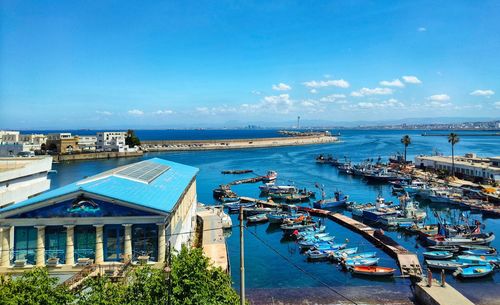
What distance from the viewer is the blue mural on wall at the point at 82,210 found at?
22.4 metres

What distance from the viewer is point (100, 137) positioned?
135625mm

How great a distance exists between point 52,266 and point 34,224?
2658 millimetres

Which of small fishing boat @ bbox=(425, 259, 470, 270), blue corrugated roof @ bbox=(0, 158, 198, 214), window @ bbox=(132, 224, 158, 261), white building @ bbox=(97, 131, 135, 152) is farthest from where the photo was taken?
white building @ bbox=(97, 131, 135, 152)

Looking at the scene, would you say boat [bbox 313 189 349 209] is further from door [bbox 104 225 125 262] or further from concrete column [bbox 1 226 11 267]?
concrete column [bbox 1 226 11 267]

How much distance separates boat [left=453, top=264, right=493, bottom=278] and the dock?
17909 mm

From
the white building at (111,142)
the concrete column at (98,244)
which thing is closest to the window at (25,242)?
the concrete column at (98,244)

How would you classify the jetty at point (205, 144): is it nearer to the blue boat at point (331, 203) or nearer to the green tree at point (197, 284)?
the blue boat at point (331, 203)

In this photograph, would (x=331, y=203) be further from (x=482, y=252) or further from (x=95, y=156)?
(x=95, y=156)

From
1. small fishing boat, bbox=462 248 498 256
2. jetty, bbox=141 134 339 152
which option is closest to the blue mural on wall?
small fishing boat, bbox=462 248 498 256

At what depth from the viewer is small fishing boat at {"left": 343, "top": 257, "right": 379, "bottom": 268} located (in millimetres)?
31266

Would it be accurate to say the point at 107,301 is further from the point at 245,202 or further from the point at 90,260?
the point at 245,202

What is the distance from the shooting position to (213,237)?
3572 centimetres

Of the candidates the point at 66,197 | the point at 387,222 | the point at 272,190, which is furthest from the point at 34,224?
the point at 272,190

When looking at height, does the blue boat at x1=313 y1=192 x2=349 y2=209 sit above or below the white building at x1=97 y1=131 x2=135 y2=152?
below
